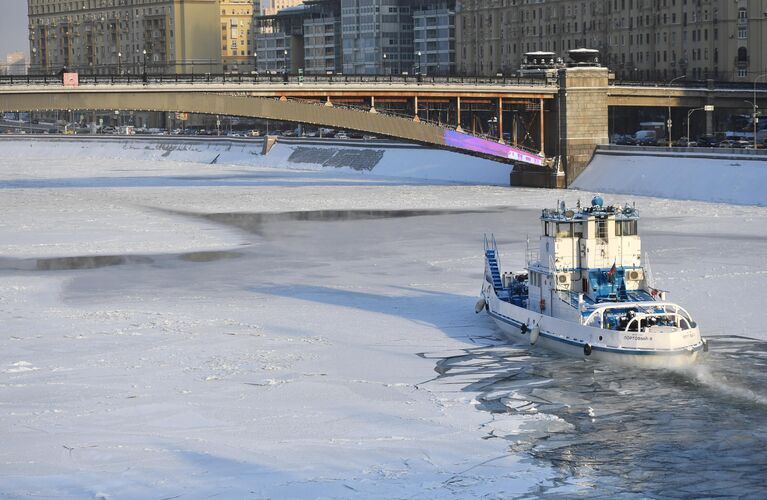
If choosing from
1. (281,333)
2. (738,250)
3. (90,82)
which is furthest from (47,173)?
(281,333)

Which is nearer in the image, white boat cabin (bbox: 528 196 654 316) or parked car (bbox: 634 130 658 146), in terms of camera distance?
white boat cabin (bbox: 528 196 654 316)

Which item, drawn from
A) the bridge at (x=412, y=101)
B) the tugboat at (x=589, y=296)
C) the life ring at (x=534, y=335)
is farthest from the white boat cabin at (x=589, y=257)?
the bridge at (x=412, y=101)

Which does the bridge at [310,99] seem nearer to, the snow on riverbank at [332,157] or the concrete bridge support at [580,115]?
the concrete bridge support at [580,115]

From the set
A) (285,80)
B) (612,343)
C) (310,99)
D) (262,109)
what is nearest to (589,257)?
(612,343)

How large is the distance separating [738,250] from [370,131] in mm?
47113

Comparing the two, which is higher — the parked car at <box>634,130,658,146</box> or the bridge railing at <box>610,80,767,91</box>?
the bridge railing at <box>610,80,767,91</box>

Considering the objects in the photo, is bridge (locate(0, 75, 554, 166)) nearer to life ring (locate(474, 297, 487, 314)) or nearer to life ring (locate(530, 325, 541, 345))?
life ring (locate(474, 297, 487, 314))

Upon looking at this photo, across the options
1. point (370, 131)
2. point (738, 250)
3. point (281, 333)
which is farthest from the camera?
point (370, 131)

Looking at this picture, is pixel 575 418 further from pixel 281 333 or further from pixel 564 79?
pixel 564 79

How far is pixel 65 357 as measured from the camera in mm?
42531

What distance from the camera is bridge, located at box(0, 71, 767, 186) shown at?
9938 cm

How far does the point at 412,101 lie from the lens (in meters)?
113

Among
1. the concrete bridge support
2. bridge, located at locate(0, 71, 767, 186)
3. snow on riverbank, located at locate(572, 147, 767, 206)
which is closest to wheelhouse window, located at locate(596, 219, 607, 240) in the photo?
snow on riverbank, located at locate(572, 147, 767, 206)

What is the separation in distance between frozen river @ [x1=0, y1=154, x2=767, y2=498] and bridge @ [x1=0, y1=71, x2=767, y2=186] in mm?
26836
